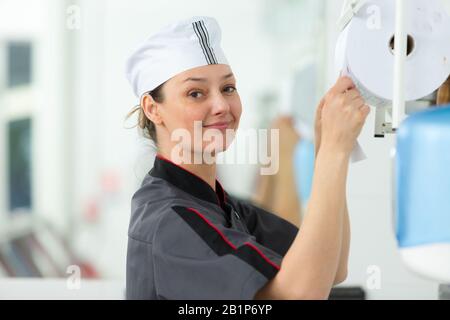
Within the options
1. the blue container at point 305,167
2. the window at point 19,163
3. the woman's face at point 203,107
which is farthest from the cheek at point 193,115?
the window at point 19,163

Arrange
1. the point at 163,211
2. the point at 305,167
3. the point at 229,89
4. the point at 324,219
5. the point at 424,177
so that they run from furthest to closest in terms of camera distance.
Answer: the point at 305,167, the point at 229,89, the point at 163,211, the point at 324,219, the point at 424,177

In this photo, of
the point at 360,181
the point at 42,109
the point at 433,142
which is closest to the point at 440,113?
the point at 433,142

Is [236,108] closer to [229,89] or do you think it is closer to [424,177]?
[229,89]

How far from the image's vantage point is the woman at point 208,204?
0.86m

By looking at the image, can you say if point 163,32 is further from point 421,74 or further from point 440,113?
point 440,113

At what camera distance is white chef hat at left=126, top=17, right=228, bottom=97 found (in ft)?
3.39

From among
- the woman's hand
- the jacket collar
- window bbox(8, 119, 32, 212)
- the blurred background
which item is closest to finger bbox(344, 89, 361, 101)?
the woman's hand

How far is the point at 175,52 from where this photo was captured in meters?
1.03

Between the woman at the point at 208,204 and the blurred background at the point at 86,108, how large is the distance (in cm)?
133

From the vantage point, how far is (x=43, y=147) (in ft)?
12.3

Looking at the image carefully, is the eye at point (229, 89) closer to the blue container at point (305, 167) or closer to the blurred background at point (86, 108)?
the blue container at point (305, 167)

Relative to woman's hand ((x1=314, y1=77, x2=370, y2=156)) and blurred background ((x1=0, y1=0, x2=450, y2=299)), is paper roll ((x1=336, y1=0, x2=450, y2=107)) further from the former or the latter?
blurred background ((x1=0, y1=0, x2=450, y2=299))

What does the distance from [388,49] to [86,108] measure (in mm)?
2669

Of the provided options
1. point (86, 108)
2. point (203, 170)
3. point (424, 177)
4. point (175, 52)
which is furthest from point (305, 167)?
point (86, 108)
